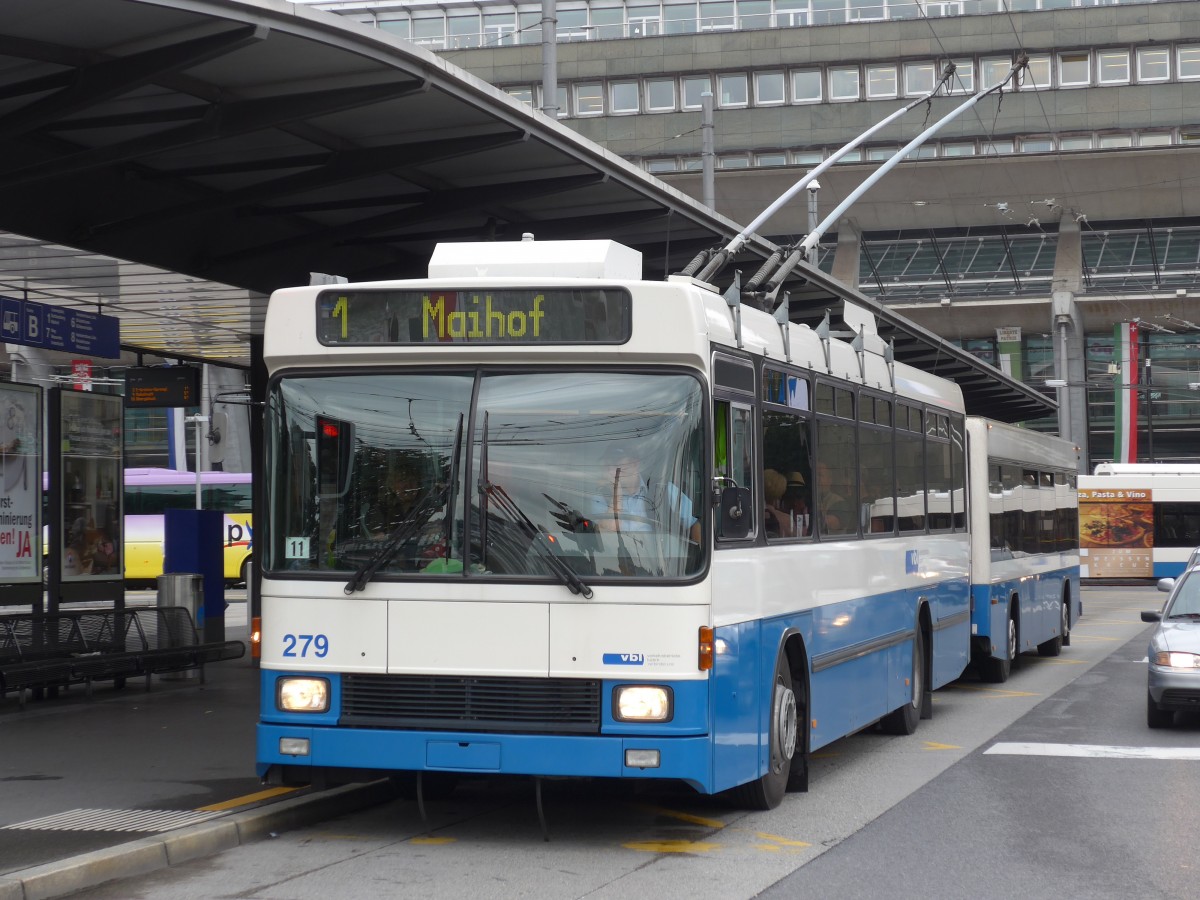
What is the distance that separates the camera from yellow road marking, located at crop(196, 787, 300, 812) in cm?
888

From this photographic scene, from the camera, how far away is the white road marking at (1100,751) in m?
12.2

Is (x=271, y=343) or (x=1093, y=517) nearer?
(x=271, y=343)

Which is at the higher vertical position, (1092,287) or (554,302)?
(1092,287)

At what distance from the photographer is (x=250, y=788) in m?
9.64

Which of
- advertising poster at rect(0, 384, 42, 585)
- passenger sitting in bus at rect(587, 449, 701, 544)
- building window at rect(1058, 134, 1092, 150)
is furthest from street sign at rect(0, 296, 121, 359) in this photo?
building window at rect(1058, 134, 1092, 150)

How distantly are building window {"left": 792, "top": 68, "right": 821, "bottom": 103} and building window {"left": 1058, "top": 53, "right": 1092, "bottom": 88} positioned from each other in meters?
7.37

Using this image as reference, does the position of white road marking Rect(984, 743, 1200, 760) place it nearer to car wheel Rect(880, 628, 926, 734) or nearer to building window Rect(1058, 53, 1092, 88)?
car wheel Rect(880, 628, 926, 734)

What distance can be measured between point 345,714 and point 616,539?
1.62 m

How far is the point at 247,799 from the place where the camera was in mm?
9211

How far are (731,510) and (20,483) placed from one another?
10182mm

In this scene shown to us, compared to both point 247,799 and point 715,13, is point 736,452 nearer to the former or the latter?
point 247,799

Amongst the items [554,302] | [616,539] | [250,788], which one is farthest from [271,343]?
[250,788]

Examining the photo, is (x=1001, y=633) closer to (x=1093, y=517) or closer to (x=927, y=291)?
(x=1093, y=517)

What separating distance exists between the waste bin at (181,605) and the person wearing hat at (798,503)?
844cm
